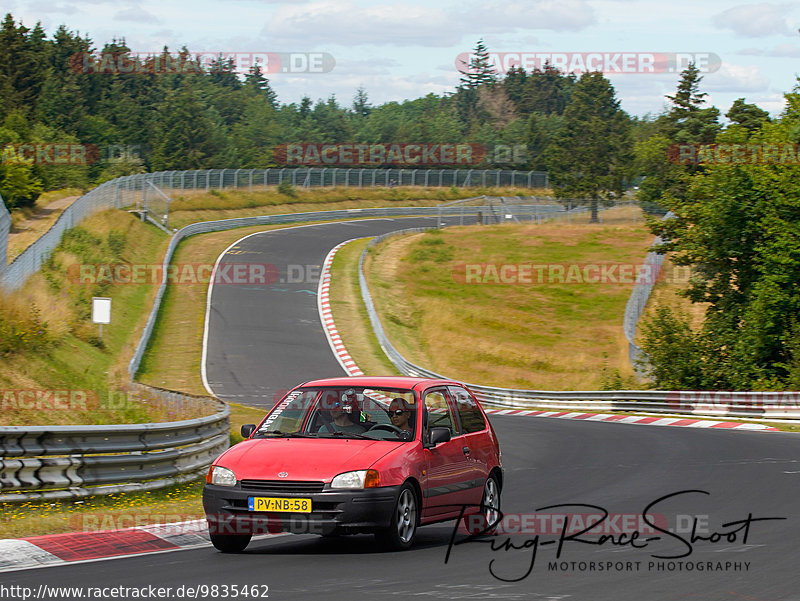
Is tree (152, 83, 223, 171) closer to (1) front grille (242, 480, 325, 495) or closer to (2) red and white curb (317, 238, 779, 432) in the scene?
(2) red and white curb (317, 238, 779, 432)

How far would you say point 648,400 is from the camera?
3181 cm

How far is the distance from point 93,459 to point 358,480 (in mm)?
3844

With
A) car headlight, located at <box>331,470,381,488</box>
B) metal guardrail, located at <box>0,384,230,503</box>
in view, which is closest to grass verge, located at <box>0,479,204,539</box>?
metal guardrail, located at <box>0,384,230,503</box>

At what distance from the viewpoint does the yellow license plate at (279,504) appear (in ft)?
27.8

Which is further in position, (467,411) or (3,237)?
(3,237)

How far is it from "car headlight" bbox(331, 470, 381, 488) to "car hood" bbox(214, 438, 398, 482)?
5 cm

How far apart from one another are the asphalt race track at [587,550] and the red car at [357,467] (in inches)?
11.6

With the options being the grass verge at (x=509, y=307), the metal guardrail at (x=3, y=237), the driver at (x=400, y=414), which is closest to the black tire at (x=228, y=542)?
the driver at (x=400, y=414)

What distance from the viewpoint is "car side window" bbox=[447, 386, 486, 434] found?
10.5 meters

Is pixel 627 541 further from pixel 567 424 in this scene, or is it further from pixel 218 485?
pixel 567 424

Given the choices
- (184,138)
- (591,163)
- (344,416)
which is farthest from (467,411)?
(184,138)

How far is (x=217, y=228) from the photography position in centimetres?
6519

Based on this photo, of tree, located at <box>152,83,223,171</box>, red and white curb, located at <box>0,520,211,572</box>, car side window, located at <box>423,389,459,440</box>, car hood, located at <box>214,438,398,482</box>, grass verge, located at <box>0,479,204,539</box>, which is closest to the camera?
red and white curb, located at <box>0,520,211,572</box>

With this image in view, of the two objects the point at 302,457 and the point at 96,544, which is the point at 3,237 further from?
the point at 302,457
